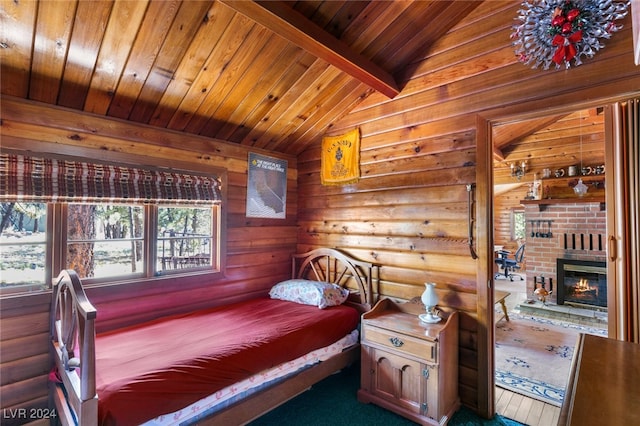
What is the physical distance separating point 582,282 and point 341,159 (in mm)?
5108

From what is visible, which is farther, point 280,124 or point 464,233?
point 280,124

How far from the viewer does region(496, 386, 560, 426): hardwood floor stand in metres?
2.29

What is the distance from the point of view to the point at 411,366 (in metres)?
2.28

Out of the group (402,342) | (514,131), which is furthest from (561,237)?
(402,342)

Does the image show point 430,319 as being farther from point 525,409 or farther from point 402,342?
point 525,409

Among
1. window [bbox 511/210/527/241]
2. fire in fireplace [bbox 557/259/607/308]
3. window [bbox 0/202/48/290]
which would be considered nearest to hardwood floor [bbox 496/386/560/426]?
window [bbox 0/202/48/290]

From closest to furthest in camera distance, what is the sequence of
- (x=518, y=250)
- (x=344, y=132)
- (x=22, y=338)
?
(x=22, y=338), (x=344, y=132), (x=518, y=250)

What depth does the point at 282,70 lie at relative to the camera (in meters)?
2.54

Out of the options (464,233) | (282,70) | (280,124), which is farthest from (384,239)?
(282,70)

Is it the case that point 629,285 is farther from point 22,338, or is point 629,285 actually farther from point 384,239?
point 22,338

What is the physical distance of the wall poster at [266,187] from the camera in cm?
343

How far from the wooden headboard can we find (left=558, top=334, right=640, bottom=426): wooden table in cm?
187

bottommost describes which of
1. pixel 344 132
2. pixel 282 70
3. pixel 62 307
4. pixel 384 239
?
pixel 62 307

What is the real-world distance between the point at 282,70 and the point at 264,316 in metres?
2.14
